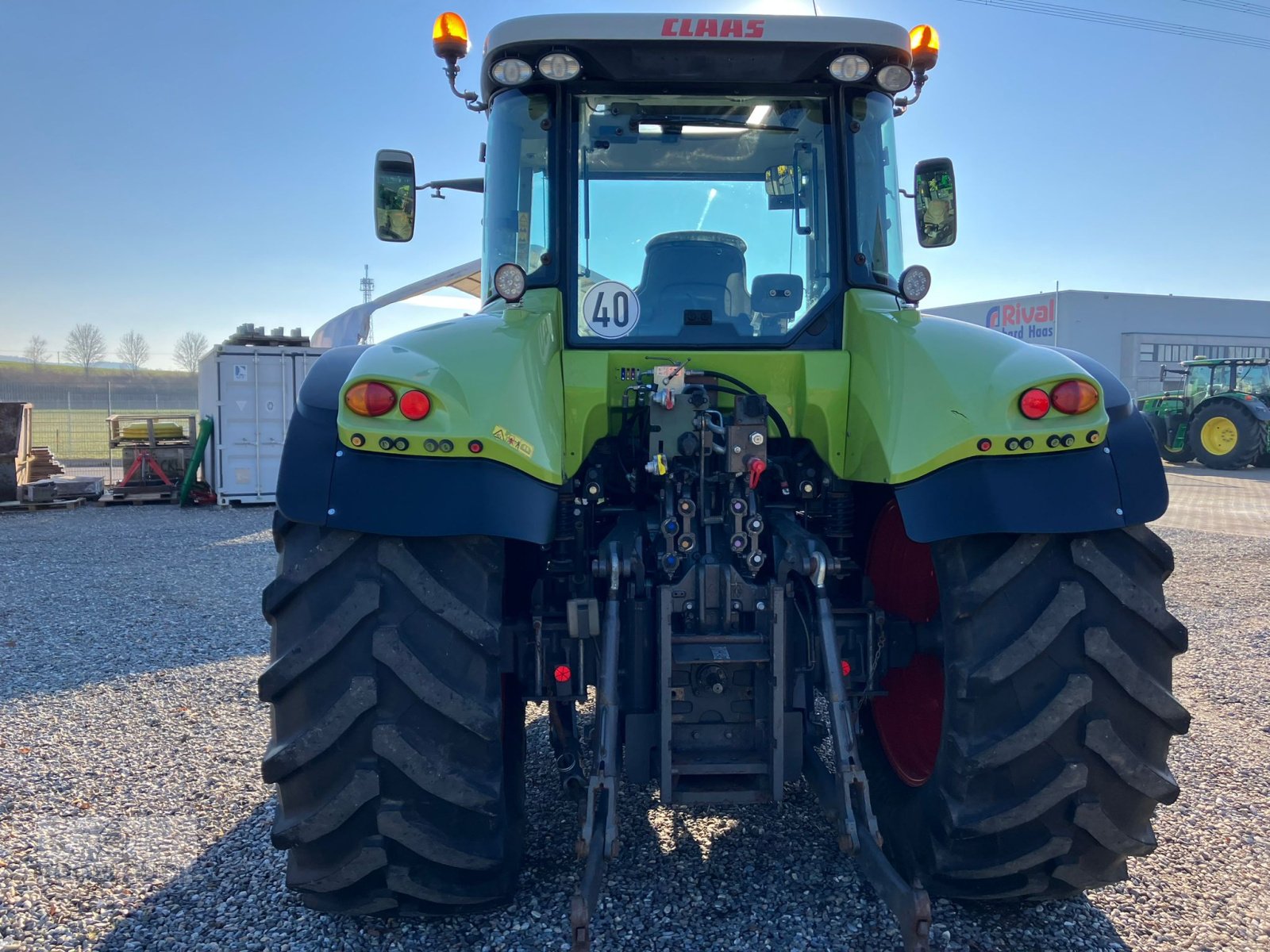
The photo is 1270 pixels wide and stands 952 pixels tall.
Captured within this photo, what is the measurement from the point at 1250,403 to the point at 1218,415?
619 mm

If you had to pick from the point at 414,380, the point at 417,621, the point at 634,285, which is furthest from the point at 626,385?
the point at 417,621

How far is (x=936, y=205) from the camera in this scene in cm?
342

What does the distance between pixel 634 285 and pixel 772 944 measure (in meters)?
2.03

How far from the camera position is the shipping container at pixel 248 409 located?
42.0ft

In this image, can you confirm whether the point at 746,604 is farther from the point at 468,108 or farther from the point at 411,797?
the point at 468,108

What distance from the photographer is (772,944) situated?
7.97ft

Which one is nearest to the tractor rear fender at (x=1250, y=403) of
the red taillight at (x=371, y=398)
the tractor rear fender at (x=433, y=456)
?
the tractor rear fender at (x=433, y=456)

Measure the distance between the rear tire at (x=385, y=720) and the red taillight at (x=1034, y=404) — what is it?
4.85ft

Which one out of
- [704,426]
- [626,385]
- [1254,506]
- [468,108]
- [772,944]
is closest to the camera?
[772,944]

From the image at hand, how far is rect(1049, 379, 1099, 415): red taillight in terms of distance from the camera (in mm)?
2299

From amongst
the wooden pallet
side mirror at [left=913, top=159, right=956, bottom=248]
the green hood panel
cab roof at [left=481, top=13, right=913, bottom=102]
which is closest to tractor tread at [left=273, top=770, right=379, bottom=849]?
the green hood panel

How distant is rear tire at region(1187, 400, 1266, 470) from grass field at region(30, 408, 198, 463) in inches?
966

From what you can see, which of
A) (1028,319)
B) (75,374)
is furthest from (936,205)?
(75,374)

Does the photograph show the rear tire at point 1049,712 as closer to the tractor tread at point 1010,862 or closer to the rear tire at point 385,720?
the tractor tread at point 1010,862
